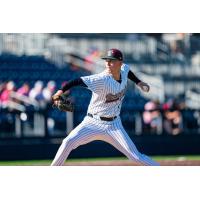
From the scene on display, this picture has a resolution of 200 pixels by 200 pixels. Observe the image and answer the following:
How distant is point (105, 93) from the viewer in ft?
23.6

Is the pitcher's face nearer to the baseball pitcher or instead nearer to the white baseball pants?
the baseball pitcher

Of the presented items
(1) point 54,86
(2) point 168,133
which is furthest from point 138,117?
→ (1) point 54,86

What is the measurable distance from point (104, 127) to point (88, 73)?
3.78 metres

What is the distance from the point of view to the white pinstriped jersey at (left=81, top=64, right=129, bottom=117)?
282 inches

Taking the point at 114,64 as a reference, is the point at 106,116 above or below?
below

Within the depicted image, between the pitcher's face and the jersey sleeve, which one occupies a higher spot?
the pitcher's face

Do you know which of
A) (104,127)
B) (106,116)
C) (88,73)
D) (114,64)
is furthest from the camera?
(88,73)

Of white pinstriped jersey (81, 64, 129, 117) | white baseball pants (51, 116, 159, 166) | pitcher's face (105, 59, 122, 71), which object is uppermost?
pitcher's face (105, 59, 122, 71)

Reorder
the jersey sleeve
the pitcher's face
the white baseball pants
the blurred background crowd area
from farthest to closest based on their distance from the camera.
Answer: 1. the blurred background crowd area
2. the pitcher's face
3. the jersey sleeve
4. the white baseball pants

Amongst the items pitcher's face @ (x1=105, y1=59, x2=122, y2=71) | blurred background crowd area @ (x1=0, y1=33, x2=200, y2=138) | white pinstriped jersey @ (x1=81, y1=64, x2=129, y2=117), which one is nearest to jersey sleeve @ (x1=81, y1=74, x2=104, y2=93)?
white pinstriped jersey @ (x1=81, y1=64, x2=129, y2=117)

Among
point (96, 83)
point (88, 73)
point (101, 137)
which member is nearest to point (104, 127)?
point (101, 137)

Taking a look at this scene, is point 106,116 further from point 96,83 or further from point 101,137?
point 96,83

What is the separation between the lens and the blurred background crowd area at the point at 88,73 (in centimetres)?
1050

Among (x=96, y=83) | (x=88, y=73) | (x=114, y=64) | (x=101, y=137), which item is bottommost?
(x=101, y=137)
